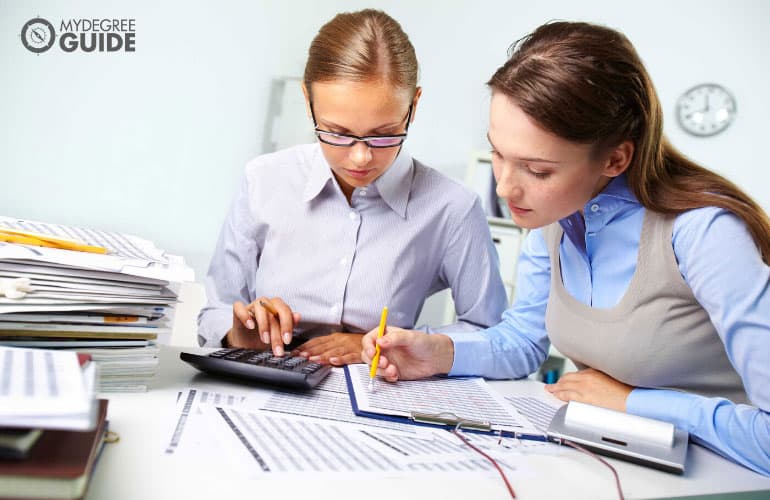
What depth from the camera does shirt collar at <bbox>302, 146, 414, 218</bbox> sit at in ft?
4.96

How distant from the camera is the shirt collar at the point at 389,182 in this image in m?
1.51

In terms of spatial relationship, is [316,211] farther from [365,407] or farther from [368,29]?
[365,407]

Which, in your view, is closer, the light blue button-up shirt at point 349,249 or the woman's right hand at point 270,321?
the woman's right hand at point 270,321

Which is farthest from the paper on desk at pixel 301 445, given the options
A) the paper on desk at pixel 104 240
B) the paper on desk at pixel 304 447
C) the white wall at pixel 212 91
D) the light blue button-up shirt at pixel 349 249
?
the white wall at pixel 212 91

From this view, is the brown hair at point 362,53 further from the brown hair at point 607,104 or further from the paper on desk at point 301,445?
the paper on desk at point 301,445

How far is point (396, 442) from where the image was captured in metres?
0.87

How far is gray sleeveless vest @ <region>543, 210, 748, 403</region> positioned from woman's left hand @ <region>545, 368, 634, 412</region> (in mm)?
18

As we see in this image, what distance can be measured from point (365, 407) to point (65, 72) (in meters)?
2.75

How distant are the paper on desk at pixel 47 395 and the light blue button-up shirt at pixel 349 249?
Answer: 2.49ft

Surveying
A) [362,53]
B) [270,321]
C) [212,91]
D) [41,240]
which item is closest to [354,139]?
[362,53]

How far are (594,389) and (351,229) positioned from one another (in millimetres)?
630

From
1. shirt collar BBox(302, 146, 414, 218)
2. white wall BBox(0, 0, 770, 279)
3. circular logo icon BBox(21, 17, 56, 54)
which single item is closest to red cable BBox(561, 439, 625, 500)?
shirt collar BBox(302, 146, 414, 218)

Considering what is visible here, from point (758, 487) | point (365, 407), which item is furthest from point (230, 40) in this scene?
point (758, 487)

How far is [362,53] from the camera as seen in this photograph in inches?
52.4
